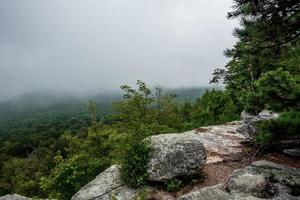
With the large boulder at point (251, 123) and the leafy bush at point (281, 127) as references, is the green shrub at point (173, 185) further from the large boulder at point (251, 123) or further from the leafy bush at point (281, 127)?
the large boulder at point (251, 123)

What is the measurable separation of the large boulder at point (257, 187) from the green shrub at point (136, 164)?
2845mm

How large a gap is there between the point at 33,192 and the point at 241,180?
42961 millimetres

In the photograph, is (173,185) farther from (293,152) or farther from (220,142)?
(220,142)

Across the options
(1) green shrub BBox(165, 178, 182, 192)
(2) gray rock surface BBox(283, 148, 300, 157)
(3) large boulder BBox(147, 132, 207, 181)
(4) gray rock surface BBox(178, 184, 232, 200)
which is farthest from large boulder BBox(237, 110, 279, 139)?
(4) gray rock surface BBox(178, 184, 232, 200)

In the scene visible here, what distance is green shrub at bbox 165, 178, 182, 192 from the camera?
10047mm

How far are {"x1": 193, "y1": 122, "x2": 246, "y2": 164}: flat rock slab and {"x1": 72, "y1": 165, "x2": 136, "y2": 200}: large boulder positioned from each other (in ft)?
11.4

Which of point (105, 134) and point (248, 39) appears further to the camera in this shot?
point (105, 134)

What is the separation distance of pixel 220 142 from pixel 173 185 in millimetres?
5218

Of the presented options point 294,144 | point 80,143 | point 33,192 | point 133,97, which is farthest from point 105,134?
point 33,192

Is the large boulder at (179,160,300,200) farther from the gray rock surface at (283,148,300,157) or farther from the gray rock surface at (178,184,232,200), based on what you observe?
the gray rock surface at (283,148,300,157)

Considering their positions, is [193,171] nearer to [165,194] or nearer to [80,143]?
[165,194]

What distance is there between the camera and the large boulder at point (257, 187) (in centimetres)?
745

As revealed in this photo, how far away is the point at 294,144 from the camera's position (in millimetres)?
11664

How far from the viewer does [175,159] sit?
34.1 feet
